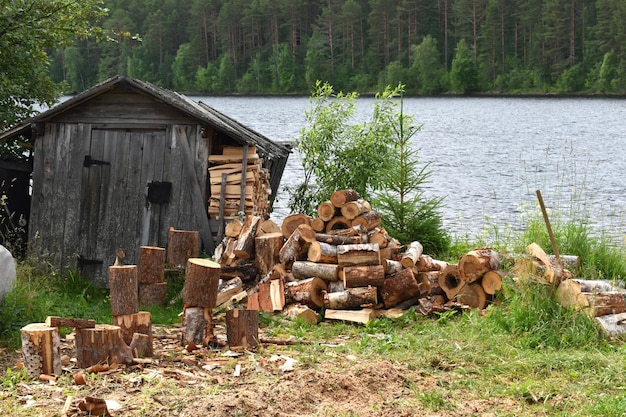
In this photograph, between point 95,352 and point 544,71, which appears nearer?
point 95,352

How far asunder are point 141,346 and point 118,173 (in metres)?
5.98

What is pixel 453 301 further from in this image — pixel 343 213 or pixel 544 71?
pixel 544 71

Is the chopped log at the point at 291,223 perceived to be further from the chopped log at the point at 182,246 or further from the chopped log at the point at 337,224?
the chopped log at the point at 182,246

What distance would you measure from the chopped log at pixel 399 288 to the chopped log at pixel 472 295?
55 cm

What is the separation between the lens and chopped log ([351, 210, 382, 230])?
38.4ft

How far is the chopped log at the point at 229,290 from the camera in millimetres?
10797

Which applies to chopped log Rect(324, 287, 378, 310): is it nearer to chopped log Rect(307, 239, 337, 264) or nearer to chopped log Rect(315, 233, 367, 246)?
chopped log Rect(307, 239, 337, 264)

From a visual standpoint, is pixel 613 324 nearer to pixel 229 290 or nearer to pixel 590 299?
pixel 590 299

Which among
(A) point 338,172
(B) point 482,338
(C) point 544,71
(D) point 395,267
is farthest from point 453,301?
(C) point 544,71

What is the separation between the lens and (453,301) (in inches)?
416

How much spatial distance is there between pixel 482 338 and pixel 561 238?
133 inches

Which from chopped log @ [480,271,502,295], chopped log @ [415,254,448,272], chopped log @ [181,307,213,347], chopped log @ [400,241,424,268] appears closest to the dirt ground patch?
chopped log @ [181,307,213,347]

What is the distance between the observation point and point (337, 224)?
11.9 metres

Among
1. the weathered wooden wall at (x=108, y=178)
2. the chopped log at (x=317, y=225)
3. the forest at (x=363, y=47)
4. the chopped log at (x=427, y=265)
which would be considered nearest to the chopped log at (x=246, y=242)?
the chopped log at (x=317, y=225)
